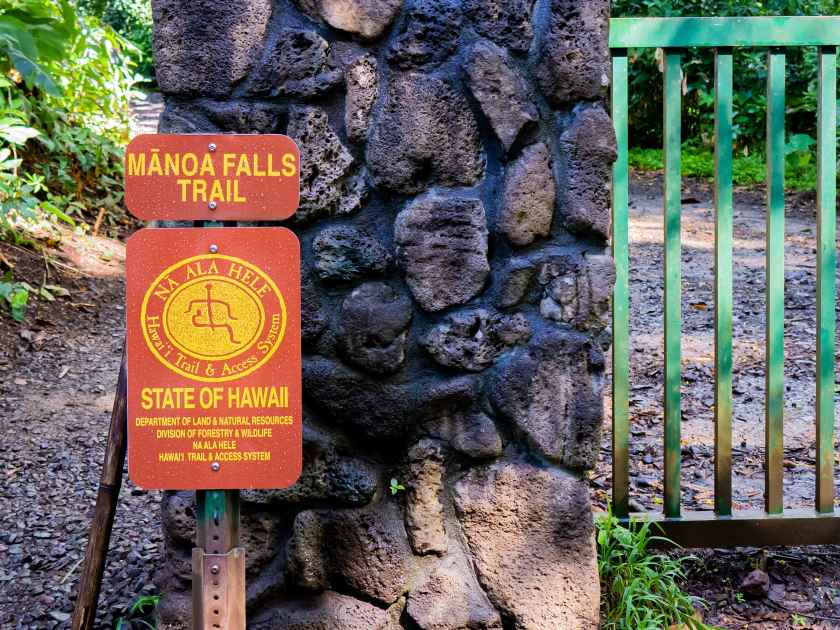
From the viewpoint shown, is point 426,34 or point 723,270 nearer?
point 426,34

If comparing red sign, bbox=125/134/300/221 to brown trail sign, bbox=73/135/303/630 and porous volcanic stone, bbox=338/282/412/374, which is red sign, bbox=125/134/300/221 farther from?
porous volcanic stone, bbox=338/282/412/374

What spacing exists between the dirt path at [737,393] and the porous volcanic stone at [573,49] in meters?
1.51

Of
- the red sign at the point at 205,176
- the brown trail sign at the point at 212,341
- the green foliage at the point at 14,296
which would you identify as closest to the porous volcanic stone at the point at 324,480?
the brown trail sign at the point at 212,341

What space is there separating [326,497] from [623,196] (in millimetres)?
1218

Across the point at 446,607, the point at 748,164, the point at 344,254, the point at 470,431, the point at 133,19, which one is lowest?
the point at 446,607

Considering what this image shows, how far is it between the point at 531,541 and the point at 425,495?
28cm

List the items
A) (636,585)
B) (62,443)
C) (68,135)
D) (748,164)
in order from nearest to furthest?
(636,585), (62,443), (68,135), (748,164)

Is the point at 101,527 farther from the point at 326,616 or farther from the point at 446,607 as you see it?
the point at 446,607

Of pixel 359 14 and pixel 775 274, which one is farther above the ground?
pixel 359 14

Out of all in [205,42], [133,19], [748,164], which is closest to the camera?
[205,42]

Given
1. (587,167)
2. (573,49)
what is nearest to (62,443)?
(587,167)

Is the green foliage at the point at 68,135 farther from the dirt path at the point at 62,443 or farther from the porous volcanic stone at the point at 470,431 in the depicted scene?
the porous volcanic stone at the point at 470,431

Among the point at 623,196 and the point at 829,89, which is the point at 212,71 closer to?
the point at 623,196

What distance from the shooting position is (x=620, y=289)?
9.64ft
